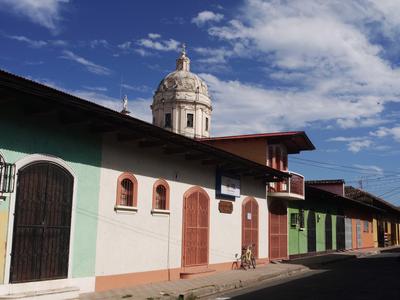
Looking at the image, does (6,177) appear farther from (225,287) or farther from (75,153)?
(225,287)

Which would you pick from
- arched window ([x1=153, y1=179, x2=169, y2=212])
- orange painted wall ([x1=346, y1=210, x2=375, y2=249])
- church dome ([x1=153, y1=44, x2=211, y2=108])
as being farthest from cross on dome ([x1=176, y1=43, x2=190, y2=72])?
arched window ([x1=153, y1=179, x2=169, y2=212])

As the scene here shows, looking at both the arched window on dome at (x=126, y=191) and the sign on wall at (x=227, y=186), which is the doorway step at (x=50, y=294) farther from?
the sign on wall at (x=227, y=186)

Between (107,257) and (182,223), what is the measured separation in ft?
12.2

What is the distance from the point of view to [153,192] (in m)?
14.2

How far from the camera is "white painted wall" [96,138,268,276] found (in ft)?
40.5

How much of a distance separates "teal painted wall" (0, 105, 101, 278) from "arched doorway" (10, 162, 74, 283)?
0.29m

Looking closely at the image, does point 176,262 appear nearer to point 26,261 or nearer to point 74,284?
point 74,284

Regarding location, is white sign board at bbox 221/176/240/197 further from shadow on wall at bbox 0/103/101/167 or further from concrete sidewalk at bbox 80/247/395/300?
shadow on wall at bbox 0/103/101/167

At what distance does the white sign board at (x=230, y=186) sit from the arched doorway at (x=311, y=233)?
9768 mm

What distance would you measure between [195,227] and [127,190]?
3772 millimetres

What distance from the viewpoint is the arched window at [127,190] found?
12844 mm

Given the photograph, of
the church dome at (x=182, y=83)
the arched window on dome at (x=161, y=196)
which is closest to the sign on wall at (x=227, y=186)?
the arched window on dome at (x=161, y=196)

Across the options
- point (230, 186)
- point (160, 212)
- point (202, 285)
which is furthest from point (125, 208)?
point (230, 186)

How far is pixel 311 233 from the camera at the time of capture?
28125mm
